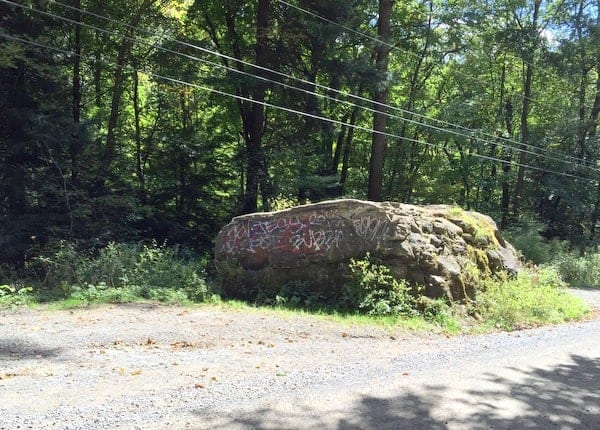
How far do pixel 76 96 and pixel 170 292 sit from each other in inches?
439

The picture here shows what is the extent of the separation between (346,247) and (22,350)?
6.33 m

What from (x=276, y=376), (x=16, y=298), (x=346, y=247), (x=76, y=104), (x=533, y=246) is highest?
(x=76, y=104)

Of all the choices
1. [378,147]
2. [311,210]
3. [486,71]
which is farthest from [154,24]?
[486,71]

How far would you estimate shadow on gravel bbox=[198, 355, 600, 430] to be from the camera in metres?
4.26

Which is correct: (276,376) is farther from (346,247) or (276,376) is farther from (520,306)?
(520,306)

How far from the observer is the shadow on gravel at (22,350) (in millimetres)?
6094

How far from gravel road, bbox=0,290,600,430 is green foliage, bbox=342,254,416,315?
1.37 metres

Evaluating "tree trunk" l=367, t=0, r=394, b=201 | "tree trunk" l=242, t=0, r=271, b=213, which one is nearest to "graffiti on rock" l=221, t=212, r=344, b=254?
"tree trunk" l=242, t=0, r=271, b=213

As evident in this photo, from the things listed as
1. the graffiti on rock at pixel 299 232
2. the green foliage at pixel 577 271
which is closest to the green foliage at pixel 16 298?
the graffiti on rock at pixel 299 232

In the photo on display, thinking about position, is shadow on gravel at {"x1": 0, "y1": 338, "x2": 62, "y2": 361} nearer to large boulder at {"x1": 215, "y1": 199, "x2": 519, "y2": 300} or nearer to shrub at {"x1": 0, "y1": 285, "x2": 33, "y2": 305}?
shrub at {"x1": 0, "y1": 285, "x2": 33, "y2": 305}

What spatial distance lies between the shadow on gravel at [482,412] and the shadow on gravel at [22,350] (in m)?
3.14

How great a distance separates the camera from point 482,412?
4.66 meters

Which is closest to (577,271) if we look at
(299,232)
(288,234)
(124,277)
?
(299,232)

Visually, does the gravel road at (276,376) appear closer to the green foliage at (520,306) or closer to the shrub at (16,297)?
the shrub at (16,297)
